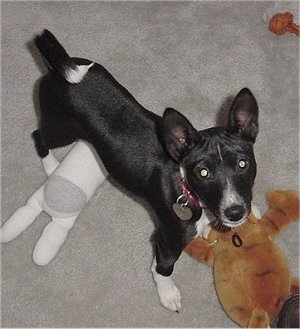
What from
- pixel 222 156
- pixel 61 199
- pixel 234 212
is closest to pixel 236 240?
pixel 234 212

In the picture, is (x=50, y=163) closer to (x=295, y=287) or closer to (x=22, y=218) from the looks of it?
(x=22, y=218)

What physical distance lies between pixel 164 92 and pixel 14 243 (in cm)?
120

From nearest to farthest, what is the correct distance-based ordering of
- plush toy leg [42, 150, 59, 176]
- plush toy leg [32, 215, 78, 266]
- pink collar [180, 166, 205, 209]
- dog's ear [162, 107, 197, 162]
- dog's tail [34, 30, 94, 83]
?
dog's ear [162, 107, 197, 162]
pink collar [180, 166, 205, 209]
dog's tail [34, 30, 94, 83]
plush toy leg [32, 215, 78, 266]
plush toy leg [42, 150, 59, 176]

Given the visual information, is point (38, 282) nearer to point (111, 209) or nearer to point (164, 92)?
point (111, 209)

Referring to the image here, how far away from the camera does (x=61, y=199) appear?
10.3 ft

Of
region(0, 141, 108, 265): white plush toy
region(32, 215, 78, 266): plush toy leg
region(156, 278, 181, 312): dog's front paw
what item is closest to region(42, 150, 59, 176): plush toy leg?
region(0, 141, 108, 265): white plush toy

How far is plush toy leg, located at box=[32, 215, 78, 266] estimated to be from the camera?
320cm

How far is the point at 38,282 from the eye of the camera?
10.5ft

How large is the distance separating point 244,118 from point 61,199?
3.60ft

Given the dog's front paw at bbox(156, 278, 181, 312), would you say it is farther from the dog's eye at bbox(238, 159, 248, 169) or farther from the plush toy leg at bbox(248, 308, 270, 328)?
the dog's eye at bbox(238, 159, 248, 169)

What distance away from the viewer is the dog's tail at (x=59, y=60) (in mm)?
2729

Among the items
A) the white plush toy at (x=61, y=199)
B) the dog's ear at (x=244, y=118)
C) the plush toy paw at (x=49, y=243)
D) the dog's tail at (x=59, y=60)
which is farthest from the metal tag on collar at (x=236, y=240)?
the dog's tail at (x=59, y=60)

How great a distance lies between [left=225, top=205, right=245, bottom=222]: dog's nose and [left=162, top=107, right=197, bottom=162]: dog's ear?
28cm

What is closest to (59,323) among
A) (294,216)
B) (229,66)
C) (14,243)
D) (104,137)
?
(14,243)
